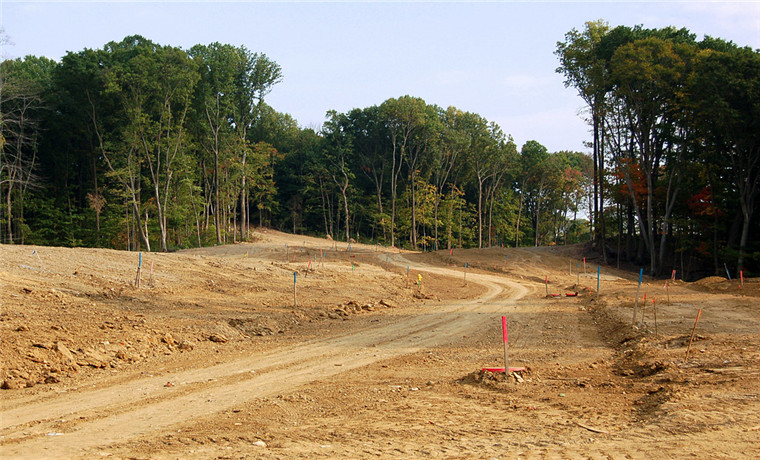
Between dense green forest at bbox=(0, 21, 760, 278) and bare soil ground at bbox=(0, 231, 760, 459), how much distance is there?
67.3 ft

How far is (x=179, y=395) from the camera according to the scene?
9258mm

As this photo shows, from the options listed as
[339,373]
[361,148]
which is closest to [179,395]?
[339,373]

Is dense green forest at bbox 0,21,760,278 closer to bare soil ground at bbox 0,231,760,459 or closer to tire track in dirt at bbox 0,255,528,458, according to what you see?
bare soil ground at bbox 0,231,760,459

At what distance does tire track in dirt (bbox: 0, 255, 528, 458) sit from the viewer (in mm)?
6988

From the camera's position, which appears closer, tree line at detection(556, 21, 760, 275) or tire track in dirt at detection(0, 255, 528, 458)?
tire track in dirt at detection(0, 255, 528, 458)

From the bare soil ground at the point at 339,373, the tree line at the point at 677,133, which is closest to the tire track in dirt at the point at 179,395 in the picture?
the bare soil ground at the point at 339,373

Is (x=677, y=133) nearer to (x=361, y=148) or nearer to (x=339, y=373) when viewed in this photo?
(x=361, y=148)

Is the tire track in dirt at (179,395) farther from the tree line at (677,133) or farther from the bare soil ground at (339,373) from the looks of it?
the tree line at (677,133)

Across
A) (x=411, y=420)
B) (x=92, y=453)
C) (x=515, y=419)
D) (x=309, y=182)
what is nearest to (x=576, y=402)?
(x=515, y=419)

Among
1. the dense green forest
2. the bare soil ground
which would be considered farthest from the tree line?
the bare soil ground

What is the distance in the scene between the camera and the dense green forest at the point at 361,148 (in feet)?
131

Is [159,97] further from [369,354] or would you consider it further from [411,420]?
[411,420]

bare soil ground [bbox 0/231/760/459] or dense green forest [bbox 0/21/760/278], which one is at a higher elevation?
dense green forest [bbox 0/21/760/278]

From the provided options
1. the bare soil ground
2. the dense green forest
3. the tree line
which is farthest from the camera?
the dense green forest
